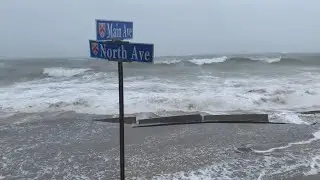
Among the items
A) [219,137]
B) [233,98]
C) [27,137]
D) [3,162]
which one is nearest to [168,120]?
[219,137]

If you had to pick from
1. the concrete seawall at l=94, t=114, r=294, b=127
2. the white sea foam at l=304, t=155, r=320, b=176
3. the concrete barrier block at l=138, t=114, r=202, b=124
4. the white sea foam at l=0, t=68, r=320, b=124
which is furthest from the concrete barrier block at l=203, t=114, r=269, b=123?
the white sea foam at l=304, t=155, r=320, b=176

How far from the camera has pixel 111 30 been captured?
158 inches

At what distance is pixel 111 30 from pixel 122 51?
0.86 ft

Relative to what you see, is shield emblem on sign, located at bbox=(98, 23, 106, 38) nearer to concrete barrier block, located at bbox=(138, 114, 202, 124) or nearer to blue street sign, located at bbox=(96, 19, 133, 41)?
blue street sign, located at bbox=(96, 19, 133, 41)

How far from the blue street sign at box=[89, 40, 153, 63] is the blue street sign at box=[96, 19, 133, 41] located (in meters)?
0.11

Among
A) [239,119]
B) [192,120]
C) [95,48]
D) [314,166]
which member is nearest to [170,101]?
[192,120]

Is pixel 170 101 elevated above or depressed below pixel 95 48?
below

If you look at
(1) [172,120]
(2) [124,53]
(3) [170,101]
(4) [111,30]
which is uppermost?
(4) [111,30]

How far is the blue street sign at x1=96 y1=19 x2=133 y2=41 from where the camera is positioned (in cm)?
399

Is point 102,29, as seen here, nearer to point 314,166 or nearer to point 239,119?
point 314,166

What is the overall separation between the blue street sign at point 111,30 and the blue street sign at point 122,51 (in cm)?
11

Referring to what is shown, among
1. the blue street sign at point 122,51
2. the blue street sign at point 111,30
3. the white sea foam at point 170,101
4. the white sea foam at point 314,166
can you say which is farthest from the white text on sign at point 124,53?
the white sea foam at point 170,101

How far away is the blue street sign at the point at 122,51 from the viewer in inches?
152

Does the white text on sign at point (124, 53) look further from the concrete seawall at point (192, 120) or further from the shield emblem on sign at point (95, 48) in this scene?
the concrete seawall at point (192, 120)
